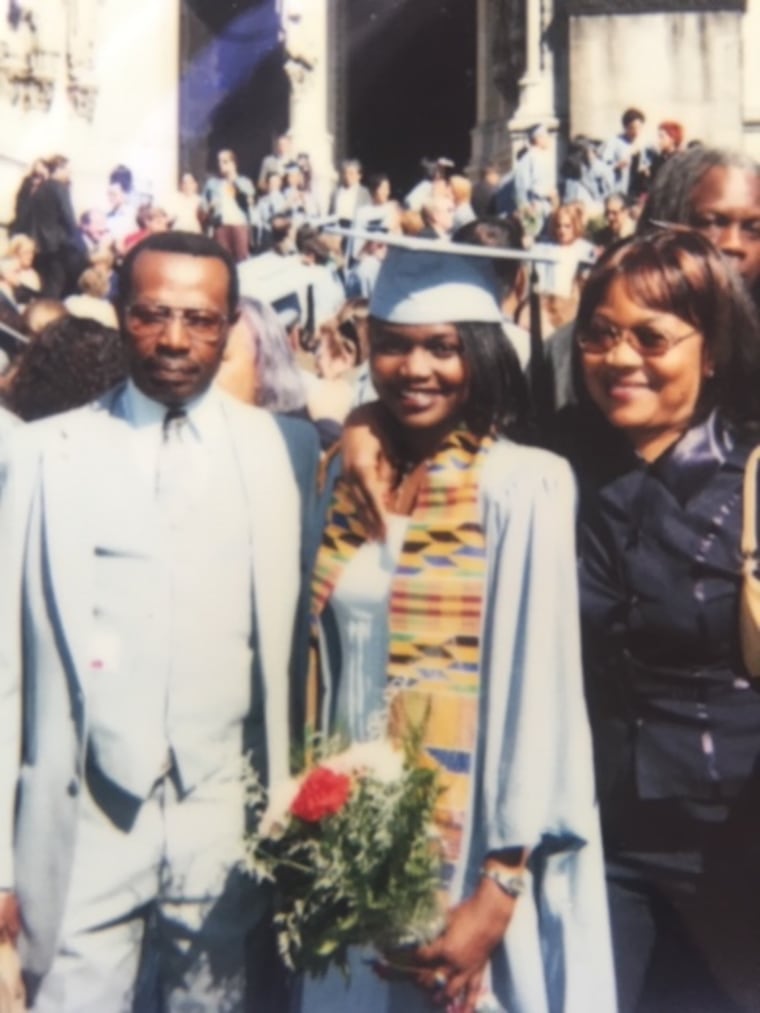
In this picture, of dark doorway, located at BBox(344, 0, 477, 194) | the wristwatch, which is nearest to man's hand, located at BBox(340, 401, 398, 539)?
the wristwatch

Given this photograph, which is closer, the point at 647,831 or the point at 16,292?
the point at 647,831

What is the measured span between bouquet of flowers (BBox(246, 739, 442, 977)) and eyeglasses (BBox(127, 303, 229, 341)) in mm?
910

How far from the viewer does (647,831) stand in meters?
3.10

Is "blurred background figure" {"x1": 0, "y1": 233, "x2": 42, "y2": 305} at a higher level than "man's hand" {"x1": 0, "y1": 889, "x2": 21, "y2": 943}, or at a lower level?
higher

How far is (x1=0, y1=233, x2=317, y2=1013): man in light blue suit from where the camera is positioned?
2994 mm

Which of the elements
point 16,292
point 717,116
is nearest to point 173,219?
point 16,292

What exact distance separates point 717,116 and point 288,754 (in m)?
12.7

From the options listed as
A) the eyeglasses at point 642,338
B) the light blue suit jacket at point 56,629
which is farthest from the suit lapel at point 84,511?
the eyeglasses at point 642,338

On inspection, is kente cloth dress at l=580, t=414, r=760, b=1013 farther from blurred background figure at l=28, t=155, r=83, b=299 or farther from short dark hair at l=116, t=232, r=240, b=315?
blurred background figure at l=28, t=155, r=83, b=299

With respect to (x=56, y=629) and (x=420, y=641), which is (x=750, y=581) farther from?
(x=56, y=629)

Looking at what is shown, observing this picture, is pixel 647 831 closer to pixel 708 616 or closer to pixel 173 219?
pixel 708 616

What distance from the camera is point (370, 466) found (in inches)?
121

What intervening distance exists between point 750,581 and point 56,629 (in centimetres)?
132

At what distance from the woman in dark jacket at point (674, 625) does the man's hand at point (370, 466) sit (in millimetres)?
420
